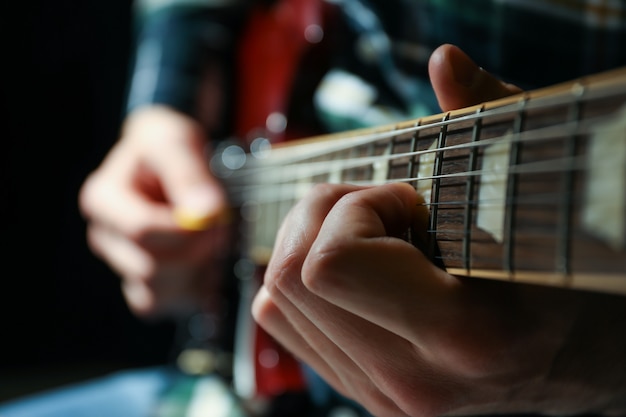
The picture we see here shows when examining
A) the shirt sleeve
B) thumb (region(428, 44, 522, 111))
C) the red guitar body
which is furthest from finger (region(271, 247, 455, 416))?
the shirt sleeve

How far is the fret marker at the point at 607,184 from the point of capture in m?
0.19

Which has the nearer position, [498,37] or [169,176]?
[498,37]

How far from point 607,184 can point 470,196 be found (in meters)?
0.07

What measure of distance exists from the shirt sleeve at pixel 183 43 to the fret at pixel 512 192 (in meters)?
0.68

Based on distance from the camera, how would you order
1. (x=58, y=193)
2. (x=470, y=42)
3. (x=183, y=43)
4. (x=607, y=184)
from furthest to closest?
(x=58, y=193) → (x=183, y=43) → (x=470, y=42) → (x=607, y=184)

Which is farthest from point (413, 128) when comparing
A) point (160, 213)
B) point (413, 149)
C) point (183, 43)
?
point (183, 43)

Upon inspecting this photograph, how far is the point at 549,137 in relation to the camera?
0.22 metres

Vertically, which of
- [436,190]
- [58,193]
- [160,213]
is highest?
[436,190]

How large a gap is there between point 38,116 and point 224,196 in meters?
0.81

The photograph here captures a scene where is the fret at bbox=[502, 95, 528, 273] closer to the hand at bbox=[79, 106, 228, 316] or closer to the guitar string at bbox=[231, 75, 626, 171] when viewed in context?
the guitar string at bbox=[231, 75, 626, 171]

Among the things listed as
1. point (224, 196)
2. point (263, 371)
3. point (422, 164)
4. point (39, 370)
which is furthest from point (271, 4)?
point (39, 370)

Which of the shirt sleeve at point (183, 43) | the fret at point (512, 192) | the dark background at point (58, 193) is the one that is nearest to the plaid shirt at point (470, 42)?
the fret at point (512, 192)

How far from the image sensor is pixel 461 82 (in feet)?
0.94

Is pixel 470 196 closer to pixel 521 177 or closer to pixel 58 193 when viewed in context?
pixel 521 177
